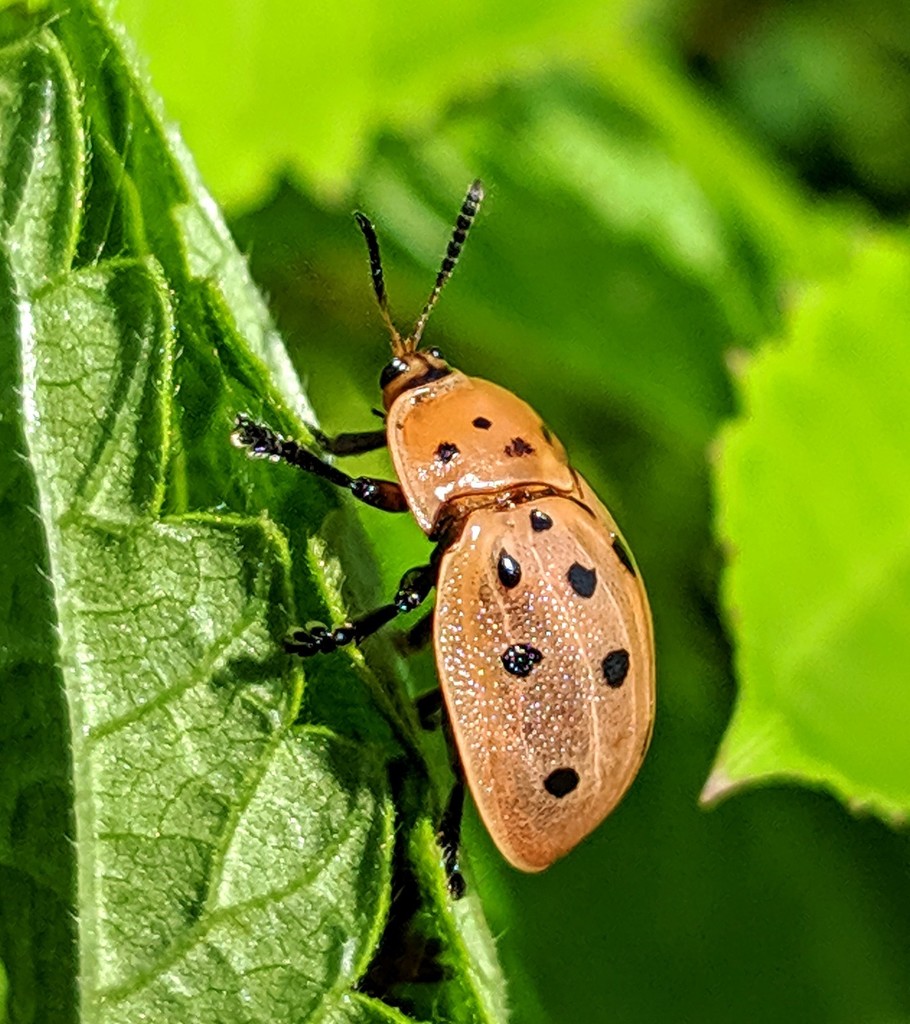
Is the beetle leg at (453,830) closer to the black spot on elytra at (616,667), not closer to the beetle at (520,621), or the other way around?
the beetle at (520,621)

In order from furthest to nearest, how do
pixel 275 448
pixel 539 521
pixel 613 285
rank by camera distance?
1. pixel 613 285
2. pixel 539 521
3. pixel 275 448

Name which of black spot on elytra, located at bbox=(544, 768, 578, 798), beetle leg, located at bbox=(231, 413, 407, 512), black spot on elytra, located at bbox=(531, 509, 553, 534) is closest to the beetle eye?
black spot on elytra, located at bbox=(531, 509, 553, 534)

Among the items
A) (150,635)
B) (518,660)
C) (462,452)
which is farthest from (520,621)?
(150,635)

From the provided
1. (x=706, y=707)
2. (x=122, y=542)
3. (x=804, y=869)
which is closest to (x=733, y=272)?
(x=706, y=707)

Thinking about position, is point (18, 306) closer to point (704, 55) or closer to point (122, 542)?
point (122, 542)

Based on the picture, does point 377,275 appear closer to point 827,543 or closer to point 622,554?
point 622,554

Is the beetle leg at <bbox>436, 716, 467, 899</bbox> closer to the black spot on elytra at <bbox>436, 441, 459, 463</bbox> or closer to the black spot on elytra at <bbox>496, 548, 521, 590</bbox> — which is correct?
the black spot on elytra at <bbox>496, 548, 521, 590</bbox>

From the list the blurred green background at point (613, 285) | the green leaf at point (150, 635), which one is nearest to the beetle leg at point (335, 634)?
the green leaf at point (150, 635)

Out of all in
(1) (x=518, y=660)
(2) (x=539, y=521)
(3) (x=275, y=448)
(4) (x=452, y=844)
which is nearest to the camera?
(3) (x=275, y=448)
